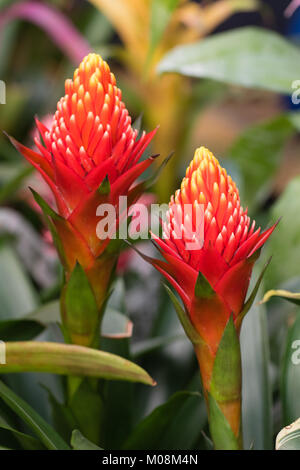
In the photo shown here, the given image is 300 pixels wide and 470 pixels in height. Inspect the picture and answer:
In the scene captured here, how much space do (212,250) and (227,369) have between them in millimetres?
82

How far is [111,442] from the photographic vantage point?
517 millimetres

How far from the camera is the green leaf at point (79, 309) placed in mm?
382

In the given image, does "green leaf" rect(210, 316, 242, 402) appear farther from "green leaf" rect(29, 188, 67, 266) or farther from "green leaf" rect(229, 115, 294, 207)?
"green leaf" rect(229, 115, 294, 207)

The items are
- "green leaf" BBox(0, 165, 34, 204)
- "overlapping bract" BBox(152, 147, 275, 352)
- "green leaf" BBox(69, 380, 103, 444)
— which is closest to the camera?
"overlapping bract" BBox(152, 147, 275, 352)

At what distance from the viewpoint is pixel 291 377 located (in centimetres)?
45

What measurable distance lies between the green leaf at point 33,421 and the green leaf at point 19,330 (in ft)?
0.32

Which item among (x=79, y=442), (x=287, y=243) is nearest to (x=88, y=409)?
(x=79, y=442)

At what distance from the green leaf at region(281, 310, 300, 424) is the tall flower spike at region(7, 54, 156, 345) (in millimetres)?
162

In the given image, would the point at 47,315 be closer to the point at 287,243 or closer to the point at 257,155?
the point at 287,243

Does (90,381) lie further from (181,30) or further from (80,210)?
(181,30)

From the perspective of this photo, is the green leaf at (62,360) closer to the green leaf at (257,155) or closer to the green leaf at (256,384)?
the green leaf at (256,384)

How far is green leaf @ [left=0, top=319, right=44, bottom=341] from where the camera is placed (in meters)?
0.48

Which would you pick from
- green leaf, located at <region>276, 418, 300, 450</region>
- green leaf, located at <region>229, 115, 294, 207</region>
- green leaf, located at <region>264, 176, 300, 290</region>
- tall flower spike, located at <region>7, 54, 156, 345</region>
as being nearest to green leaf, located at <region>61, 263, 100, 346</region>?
tall flower spike, located at <region>7, 54, 156, 345</region>

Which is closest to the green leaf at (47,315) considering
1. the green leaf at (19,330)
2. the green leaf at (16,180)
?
the green leaf at (19,330)
